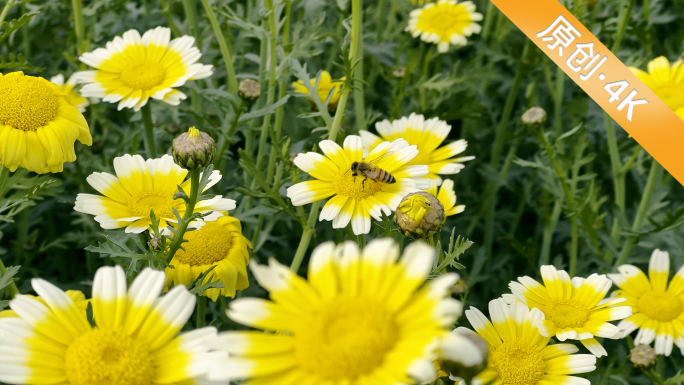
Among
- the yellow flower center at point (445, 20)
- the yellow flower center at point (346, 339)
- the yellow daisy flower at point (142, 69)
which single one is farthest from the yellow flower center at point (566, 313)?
the yellow flower center at point (445, 20)

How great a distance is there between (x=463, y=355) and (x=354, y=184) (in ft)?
2.94

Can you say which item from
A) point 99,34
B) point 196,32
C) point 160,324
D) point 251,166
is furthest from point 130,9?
point 160,324

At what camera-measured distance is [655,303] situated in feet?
7.06

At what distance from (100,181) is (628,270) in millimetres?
1722

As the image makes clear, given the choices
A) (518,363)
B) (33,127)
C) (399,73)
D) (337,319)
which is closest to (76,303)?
(33,127)

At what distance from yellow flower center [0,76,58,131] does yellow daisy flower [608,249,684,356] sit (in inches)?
71.0

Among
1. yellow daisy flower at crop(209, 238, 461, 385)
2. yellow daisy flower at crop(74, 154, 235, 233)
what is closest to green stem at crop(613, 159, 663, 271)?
yellow daisy flower at crop(74, 154, 235, 233)

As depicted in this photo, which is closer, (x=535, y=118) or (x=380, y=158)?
(x=380, y=158)

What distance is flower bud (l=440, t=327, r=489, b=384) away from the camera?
0.92m

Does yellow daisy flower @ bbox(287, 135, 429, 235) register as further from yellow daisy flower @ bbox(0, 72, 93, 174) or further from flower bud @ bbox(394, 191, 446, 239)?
yellow daisy flower @ bbox(0, 72, 93, 174)

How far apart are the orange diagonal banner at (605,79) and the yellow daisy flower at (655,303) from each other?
351 millimetres

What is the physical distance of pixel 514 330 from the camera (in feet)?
5.16

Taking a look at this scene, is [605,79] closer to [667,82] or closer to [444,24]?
[667,82]

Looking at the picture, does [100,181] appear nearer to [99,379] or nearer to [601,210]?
[99,379]
